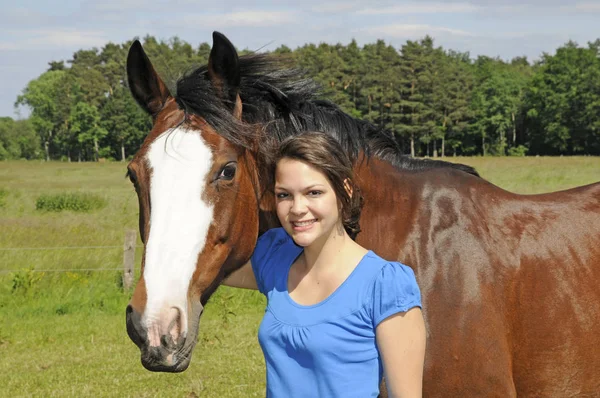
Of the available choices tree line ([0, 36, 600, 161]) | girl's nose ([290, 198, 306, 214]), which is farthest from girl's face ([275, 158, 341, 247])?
tree line ([0, 36, 600, 161])

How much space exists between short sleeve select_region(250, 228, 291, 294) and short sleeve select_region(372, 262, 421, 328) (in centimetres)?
48

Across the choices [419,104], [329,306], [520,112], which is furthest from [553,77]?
[329,306]

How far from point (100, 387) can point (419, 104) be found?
57786 mm

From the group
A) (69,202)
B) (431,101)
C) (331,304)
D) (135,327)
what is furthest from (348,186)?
(431,101)

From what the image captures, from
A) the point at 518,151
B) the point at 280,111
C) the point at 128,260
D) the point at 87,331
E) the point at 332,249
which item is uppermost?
the point at 280,111

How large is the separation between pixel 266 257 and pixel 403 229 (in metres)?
0.80

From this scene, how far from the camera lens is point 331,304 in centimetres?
195

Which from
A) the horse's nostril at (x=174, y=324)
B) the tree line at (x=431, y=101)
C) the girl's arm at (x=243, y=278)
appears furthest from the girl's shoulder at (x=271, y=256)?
the tree line at (x=431, y=101)

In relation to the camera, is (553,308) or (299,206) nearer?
(299,206)

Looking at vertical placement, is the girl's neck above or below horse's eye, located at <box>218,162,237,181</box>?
below

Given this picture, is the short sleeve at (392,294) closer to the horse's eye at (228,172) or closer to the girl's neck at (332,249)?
the girl's neck at (332,249)

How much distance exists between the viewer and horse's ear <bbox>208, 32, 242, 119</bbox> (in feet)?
8.59

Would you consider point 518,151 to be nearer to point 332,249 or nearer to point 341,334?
point 332,249

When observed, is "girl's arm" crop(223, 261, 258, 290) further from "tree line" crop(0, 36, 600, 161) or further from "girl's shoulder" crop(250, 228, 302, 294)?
"tree line" crop(0, 36, 600, 161)
